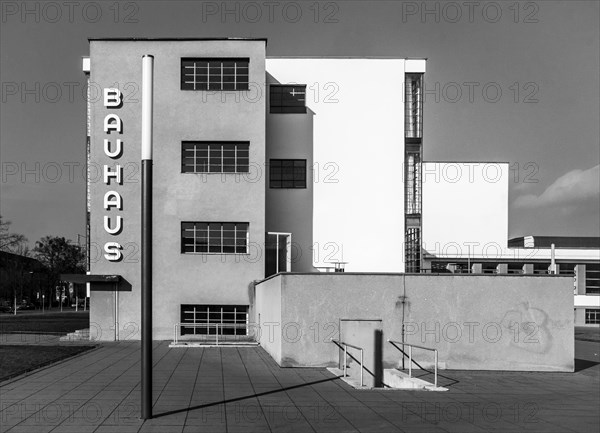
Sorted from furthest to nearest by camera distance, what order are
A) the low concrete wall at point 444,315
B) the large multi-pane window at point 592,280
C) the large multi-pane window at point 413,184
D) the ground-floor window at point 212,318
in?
the large multi-pane window at point 592,280
the large multi-pane window at point 413,184
the ground-floor window at point 212,318
the low concrete wall at point 444,315

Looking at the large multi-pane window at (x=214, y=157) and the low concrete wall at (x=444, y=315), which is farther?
the large multi-pane window at (x=214, y=157)

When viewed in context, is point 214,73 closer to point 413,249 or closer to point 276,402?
point 413,249

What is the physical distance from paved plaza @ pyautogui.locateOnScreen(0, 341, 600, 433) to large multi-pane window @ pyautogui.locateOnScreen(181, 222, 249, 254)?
1157cm

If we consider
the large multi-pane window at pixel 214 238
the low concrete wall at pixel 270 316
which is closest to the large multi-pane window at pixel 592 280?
the large multi-pane window at pixel 214 238

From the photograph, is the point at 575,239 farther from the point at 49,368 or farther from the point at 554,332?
the point at 49,368

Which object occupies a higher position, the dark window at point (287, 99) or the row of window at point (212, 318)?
the dark window at point (287, 99)

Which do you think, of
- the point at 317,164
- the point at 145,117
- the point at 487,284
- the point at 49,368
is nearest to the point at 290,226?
the point at 317,164

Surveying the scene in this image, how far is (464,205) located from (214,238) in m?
23.9

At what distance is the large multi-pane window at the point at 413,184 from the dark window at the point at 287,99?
619 centimetres

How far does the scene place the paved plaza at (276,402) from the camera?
11.3 metres

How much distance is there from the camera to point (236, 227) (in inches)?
1248

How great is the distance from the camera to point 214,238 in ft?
104

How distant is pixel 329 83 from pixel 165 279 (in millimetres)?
12711

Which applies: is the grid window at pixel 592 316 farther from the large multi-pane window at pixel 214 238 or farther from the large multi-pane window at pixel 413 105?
the large multi-pane window at pixel 214 238
